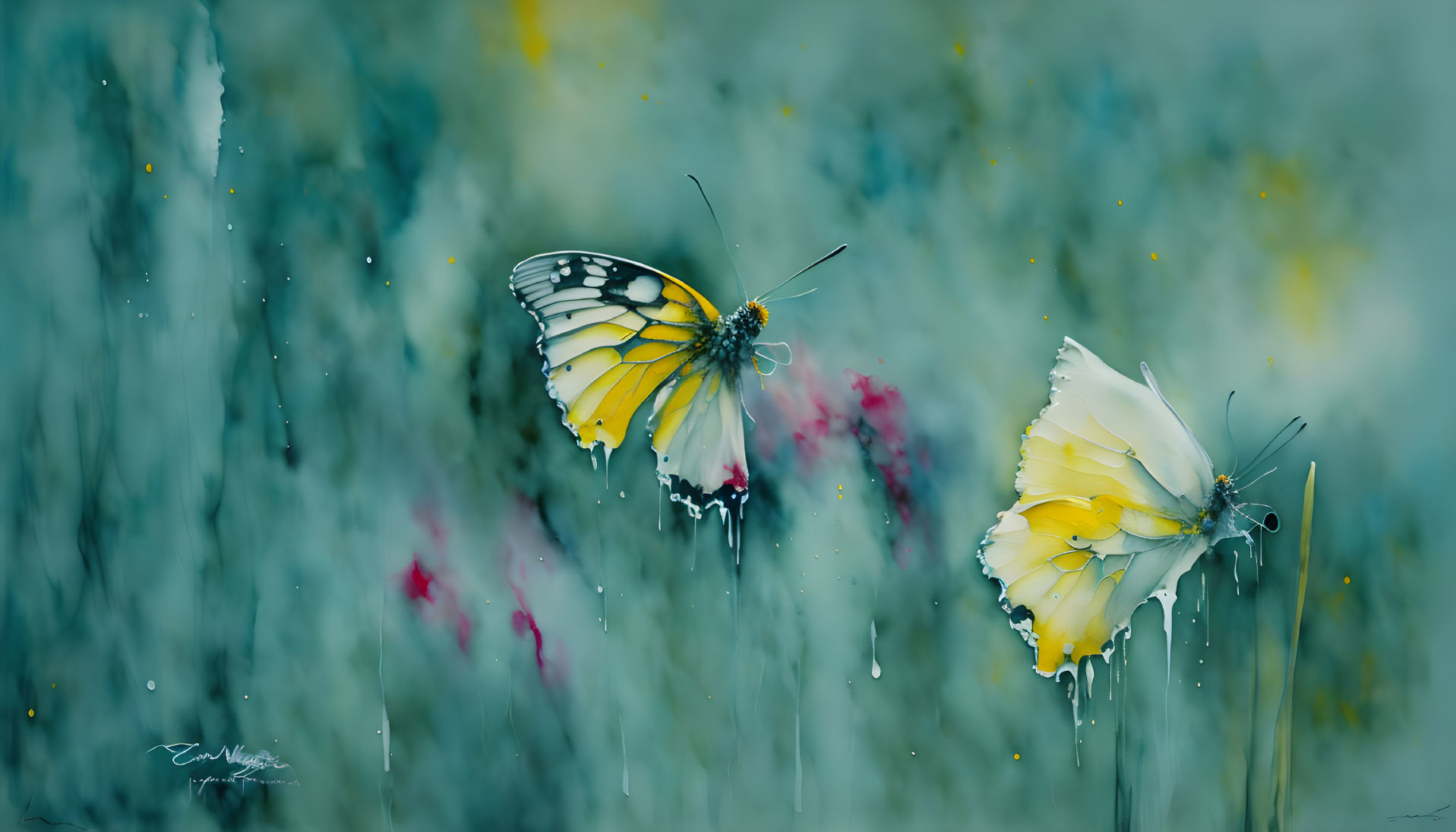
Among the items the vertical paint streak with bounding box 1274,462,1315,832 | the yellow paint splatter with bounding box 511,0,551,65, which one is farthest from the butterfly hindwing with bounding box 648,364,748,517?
the vertical paint streak with bounding box 1274,462,1315,832

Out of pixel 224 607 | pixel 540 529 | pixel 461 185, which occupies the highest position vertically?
pixel 461 185

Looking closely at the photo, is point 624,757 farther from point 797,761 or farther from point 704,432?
point 704,432

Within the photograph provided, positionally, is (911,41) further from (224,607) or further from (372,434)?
(224,607)

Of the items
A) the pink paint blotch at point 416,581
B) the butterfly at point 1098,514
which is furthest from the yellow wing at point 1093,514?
the pink paint blotch at point 416,581

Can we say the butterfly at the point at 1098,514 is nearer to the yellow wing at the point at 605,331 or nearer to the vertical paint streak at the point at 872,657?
the vertical paint streak at the point at 872,657

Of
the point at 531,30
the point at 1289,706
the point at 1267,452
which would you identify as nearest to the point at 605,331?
the point at 531,30

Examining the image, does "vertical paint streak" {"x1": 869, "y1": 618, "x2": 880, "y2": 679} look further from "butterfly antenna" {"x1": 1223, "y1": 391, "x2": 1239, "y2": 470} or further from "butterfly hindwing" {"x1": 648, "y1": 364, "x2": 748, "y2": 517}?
"butterfly antenna" {"x1": 1223, "y1": 391, "x2": 1239, "y2": 470}

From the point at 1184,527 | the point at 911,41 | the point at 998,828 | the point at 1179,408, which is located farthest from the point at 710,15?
the point at 998,828
